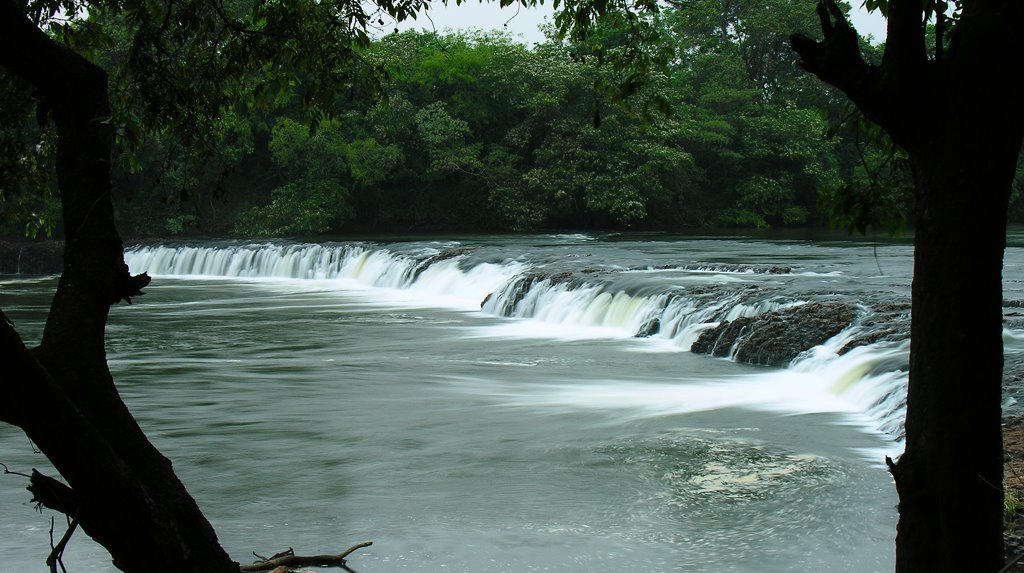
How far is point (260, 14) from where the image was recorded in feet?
21.5

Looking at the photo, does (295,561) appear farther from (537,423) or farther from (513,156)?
(513,156)

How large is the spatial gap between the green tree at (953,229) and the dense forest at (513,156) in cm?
3264

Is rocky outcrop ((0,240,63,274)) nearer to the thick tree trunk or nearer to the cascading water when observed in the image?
the cascading water

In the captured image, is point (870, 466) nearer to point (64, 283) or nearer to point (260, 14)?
point (260, 14)

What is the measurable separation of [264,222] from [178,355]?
24.1 m

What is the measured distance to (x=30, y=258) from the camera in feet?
107

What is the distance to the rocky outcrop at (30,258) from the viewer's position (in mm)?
32516

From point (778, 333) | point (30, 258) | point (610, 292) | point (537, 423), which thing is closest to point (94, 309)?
point (537, 423)

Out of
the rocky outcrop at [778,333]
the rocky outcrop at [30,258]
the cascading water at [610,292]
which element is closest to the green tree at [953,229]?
A: the cascading water at [610,292]

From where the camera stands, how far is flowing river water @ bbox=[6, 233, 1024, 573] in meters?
7.29

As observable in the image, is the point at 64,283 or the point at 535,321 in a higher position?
the point at 64,283

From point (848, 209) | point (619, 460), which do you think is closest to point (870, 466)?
point (619, 460)

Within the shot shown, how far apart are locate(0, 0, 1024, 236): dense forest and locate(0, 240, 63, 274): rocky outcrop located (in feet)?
12.0

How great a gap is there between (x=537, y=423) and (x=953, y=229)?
7.53 m
